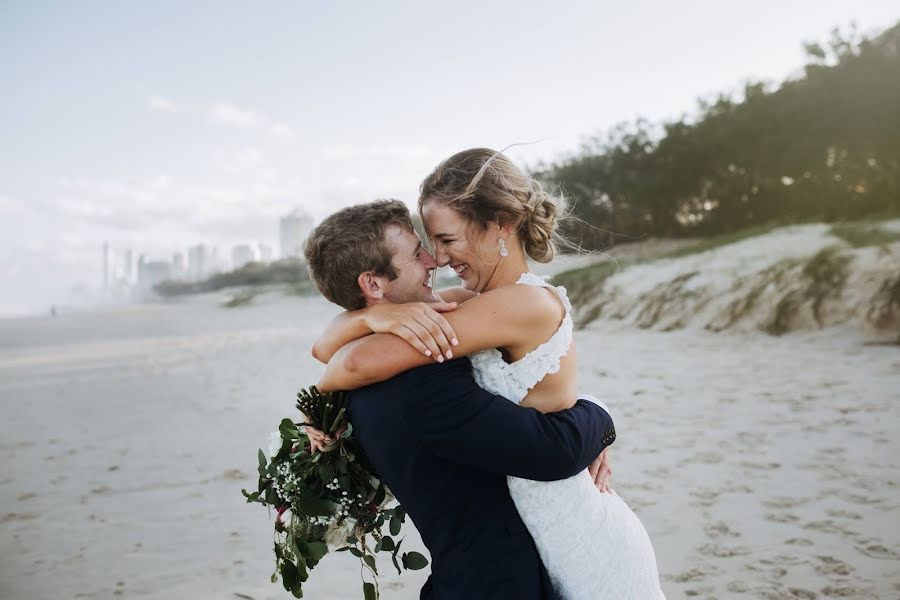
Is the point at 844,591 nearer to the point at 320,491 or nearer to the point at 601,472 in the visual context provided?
the point at 601,472

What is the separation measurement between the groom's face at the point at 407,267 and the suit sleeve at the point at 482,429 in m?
0.39

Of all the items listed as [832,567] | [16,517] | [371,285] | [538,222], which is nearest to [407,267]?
[371,285]

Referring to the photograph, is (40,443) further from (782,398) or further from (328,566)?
(782,398)

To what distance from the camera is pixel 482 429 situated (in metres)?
1.55

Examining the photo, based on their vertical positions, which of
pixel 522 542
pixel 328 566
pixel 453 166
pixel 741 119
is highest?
pixel 741 119

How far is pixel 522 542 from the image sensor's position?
176 cm

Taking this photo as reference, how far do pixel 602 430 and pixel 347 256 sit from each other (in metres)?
0.87

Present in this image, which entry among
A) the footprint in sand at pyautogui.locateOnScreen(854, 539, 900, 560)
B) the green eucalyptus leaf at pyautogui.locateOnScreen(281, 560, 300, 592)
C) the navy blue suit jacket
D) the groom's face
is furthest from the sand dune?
the groom's face

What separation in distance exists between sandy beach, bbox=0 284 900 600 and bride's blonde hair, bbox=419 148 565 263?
2401mm

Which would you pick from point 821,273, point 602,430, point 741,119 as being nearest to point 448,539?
point 602,430

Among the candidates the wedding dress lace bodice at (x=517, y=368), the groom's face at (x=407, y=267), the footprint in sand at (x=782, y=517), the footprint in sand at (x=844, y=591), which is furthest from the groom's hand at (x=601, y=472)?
the footprint in sand at (x=782, y=517)

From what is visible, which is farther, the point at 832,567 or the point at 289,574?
the point at 832,567

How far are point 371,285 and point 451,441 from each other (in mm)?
601

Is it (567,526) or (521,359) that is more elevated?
(521,359)
